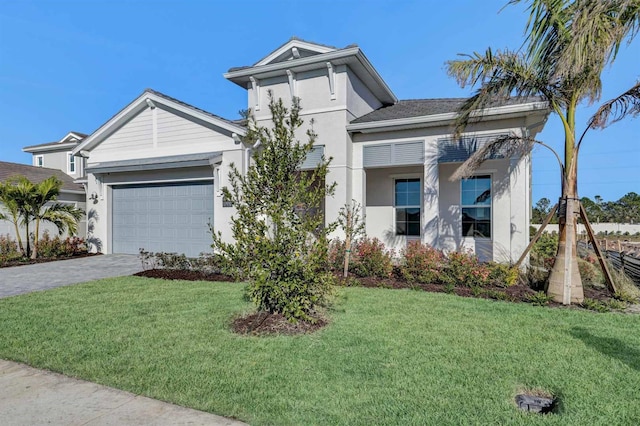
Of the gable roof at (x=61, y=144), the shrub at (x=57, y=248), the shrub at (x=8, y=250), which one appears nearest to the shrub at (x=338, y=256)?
the shrub at (x=57, y=248)

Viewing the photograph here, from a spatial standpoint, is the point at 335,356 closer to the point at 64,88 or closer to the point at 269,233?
the point at 269,233

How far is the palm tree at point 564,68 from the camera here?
5.85 meters

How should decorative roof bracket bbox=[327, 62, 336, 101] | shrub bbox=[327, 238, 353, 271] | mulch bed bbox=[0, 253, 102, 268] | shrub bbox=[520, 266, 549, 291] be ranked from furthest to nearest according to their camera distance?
mulch bed bbox=[0, 253, 102, 268] → decorative roof bracket bbox=[327, 62, 336, 101] → shrub bbox=[327, 238, 353, 271] → shrub bbox=[520, 266, 549, 291]

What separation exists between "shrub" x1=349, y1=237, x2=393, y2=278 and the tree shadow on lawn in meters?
4.47

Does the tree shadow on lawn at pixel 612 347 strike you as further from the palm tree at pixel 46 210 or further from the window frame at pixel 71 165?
Answer: the window frame at pixel 71 165

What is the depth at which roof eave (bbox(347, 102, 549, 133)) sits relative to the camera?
9.02 metres

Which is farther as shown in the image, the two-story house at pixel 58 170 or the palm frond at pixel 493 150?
the two-story house at pixel 58 170

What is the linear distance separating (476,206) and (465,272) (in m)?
3.73

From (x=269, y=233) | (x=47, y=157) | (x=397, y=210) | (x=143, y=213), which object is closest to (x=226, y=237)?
(x=143, y=213)

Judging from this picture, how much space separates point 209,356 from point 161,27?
12770 mm

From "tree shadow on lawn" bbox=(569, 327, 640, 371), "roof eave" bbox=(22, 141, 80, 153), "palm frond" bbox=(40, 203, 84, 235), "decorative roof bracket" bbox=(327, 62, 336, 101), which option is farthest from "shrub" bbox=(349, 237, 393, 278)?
"roof eave" bbox=(22, 141, 80, 153)

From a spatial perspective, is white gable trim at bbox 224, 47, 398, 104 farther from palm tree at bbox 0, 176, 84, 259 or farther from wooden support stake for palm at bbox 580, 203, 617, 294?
palm tree at bbox 0, 176, 84, 259

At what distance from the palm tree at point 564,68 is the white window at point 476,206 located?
3.75m

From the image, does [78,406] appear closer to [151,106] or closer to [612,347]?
[612,347]
